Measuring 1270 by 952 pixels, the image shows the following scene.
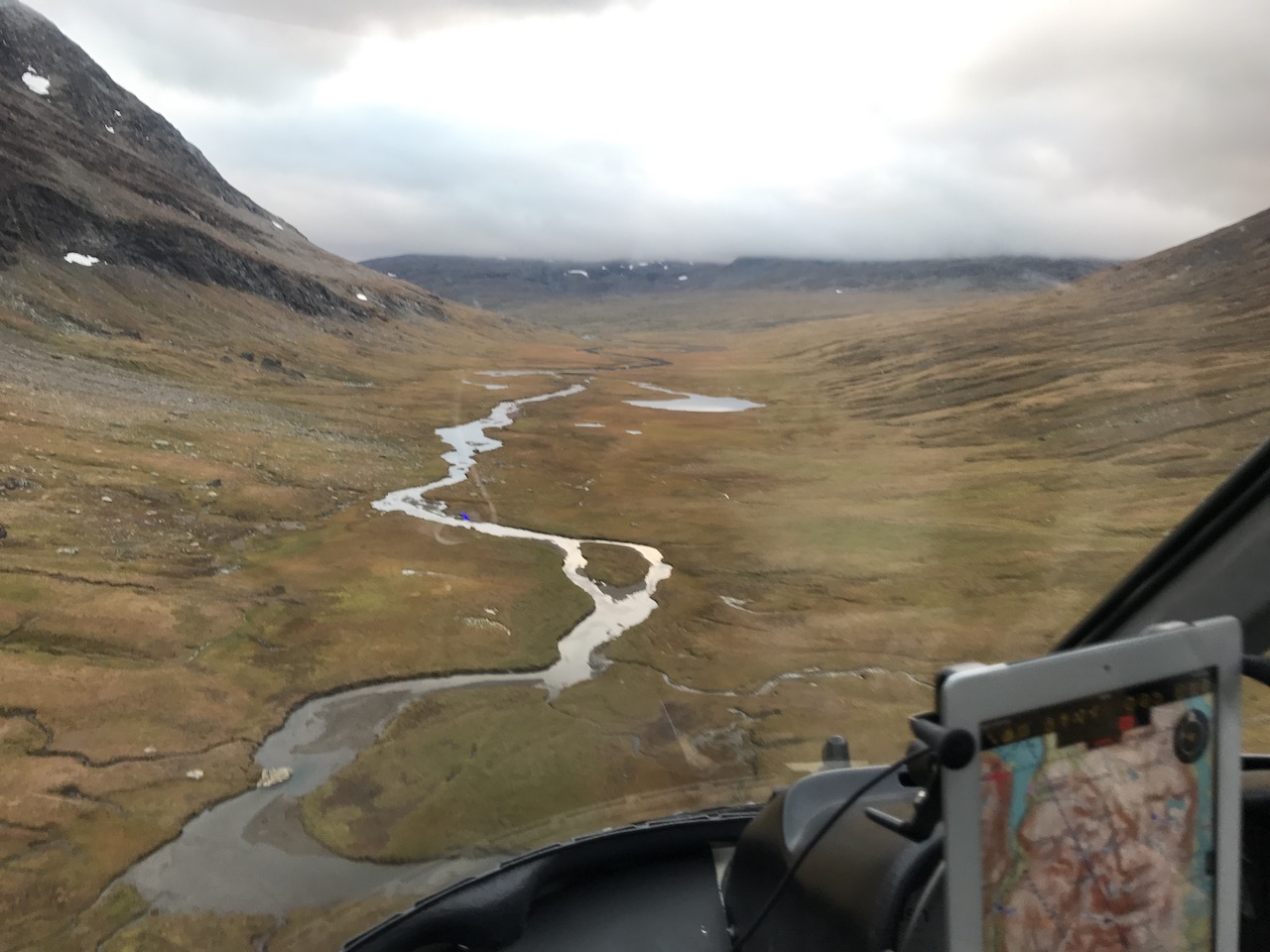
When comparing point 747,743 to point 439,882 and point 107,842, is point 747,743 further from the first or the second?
point 107,842

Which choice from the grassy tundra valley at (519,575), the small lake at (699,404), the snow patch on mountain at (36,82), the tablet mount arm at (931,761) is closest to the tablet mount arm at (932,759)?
the tablet mount arm at (931,761)

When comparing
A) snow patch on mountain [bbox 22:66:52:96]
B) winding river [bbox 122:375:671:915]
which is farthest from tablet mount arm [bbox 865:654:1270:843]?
snow patch on mountain [bbox 22:66:52:96]

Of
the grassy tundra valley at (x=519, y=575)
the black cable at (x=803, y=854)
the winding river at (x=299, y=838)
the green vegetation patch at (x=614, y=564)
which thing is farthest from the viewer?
the green vegetation patch at (x=614, y=564)

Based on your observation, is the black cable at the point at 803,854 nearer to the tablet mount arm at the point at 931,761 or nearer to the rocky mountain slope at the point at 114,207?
the tablet mount arm at the point at 931,761

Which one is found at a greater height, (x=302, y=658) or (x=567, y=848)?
(x=567, y=848)

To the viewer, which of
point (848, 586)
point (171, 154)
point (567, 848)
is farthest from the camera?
point (171, 154)

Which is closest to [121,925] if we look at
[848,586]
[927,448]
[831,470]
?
[848,586]

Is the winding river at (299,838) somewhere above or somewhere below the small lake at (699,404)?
below

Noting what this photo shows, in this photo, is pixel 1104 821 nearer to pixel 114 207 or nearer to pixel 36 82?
pixel 114 207
